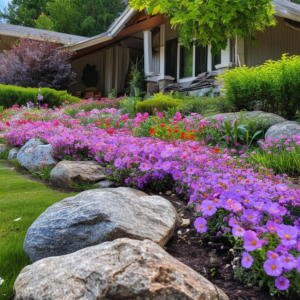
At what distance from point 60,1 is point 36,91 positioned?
20.6 metres

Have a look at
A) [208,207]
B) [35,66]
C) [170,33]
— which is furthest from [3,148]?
[170,33]

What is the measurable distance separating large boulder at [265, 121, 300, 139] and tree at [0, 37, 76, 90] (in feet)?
37.5

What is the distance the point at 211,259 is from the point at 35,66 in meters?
13.7

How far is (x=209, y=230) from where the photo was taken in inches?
88.7

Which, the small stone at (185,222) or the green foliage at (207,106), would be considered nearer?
the small stone at (185,222)

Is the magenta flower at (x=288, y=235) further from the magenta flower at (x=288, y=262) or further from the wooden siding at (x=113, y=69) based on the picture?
the wooden siding at (x=113, y=69)

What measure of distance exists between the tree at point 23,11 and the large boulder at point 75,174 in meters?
30.9

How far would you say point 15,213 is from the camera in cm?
305

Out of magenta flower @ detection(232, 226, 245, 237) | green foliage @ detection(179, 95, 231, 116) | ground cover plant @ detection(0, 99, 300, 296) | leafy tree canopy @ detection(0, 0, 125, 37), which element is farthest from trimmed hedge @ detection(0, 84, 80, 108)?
leafy tree canopy @ detection(0, 0, 125, 37)

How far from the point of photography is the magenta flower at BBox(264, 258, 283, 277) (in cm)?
140

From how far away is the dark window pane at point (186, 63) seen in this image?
1342 cm

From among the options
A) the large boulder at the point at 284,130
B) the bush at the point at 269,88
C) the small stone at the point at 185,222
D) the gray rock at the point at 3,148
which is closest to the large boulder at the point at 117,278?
the small stone at the point at 185,222

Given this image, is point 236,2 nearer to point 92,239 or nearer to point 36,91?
point 92,239

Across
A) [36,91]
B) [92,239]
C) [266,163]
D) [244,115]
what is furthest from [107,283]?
[36,91]
